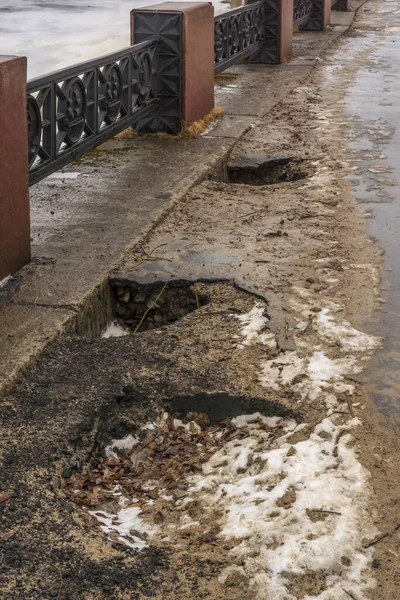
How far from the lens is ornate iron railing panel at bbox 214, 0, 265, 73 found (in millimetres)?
10508

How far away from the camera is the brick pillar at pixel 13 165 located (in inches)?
178

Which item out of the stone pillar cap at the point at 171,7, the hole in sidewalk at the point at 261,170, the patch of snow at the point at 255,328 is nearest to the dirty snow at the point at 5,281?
the patch of snow at the point at 255,328

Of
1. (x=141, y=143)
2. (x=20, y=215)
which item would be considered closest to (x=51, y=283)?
(x=20, y=215)

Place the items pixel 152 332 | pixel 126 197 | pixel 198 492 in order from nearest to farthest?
pixel 198 492
pixel 152 332
pixel 126 197

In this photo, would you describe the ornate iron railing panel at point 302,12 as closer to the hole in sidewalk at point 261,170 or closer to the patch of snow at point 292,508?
the hole in sidewalk at point 261,170

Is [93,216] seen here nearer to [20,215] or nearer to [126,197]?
[126,197]

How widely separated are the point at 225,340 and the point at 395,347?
83cm

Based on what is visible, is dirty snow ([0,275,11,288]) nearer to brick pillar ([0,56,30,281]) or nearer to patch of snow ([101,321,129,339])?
brick pillar ([0,56,30,281])

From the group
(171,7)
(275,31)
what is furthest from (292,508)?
(275,31)

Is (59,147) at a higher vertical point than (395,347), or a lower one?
higher

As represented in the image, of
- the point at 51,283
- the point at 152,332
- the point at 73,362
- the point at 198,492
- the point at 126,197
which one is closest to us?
the point at 198,492

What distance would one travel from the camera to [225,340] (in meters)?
4.34

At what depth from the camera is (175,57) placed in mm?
8195

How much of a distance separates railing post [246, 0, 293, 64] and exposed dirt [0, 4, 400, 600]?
748 cm
